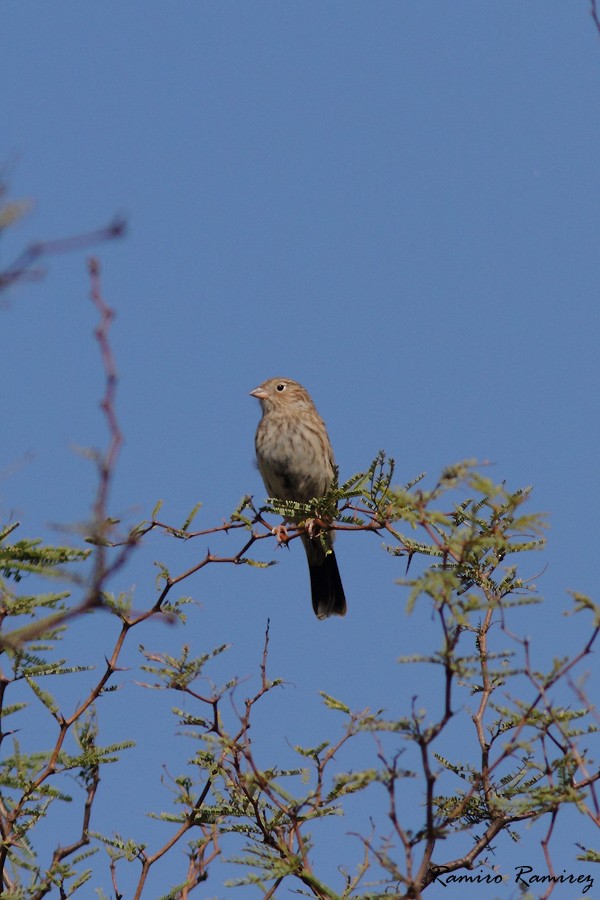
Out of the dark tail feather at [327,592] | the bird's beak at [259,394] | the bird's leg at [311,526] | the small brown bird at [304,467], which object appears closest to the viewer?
the bird's leg at [311,526]

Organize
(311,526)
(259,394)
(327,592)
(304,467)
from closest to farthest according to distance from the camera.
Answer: (311,526), (304,467), (327,592), (259,394)

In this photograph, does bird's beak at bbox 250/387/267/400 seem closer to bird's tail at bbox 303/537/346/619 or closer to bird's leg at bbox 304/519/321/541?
bird's tail at bbox 303/537/346/619

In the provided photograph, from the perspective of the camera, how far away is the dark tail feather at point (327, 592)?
866 cm

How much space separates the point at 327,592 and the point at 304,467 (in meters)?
1.01

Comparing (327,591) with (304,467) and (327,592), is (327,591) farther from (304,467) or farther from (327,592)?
(304,467)

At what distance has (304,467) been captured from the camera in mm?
8484

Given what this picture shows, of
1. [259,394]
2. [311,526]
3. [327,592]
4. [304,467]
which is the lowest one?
[311,526]

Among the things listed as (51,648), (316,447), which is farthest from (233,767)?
(316,447)

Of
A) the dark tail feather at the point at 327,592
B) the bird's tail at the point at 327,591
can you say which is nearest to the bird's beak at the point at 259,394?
the bird's tail at the point at 327,591

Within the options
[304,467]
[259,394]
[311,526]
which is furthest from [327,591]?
[311,526]

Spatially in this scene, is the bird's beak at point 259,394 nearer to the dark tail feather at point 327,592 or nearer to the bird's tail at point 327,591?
the bird's tail at point 327,591

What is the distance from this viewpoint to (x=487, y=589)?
474cm

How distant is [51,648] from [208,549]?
2.35 feet

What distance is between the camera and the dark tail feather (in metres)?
8.66
